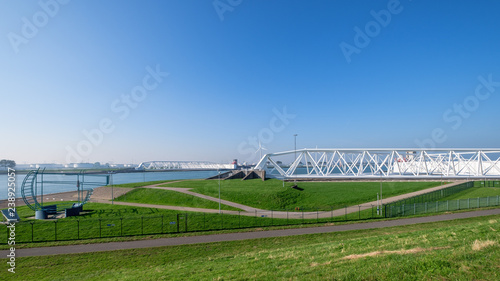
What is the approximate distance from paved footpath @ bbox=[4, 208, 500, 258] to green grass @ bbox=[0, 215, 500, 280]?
1151mm

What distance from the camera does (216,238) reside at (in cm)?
2172

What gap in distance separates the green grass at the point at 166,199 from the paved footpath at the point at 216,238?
11192mm

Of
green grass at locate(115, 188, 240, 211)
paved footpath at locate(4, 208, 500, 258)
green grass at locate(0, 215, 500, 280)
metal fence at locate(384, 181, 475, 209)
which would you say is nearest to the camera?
green grass at locate(0, 215, 500, 280)

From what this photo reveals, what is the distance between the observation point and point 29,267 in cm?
1590

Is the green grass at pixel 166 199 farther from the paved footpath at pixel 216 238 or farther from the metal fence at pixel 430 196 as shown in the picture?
the metal fence at pixel 430 196

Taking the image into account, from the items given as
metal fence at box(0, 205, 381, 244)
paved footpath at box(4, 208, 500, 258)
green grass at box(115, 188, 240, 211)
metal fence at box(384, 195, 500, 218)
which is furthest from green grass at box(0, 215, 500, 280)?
green grass at box(115, 188, 240, 211)

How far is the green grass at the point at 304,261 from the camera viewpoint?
8031 millimetres

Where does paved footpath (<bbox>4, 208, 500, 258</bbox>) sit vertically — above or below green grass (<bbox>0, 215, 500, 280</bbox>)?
below

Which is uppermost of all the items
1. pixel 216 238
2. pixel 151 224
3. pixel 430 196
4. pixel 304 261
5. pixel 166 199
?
pixel 304 261

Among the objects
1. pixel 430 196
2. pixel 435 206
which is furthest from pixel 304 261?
pixel 430 196

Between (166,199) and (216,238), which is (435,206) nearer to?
(216,238)

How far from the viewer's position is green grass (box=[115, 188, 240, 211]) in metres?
36.4

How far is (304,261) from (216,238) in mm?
11567

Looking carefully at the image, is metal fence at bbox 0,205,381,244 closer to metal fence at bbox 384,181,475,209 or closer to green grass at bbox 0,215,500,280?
green grass at bbox 0,215,500,280
